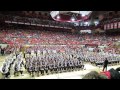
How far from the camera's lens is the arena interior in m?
9.69

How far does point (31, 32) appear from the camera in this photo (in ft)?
60.9

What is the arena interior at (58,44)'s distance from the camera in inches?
381

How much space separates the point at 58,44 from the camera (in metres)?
17.1

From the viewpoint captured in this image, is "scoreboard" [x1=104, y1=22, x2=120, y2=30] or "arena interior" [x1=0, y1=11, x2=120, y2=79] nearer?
"arena interior" [x1=0, y1=11, x2=120, y2=79]

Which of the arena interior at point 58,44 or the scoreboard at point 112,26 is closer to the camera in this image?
the arena interior at point 58,44

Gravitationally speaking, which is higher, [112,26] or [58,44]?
[112,26]

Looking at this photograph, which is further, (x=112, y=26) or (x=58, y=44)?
(x=58, y=44)
